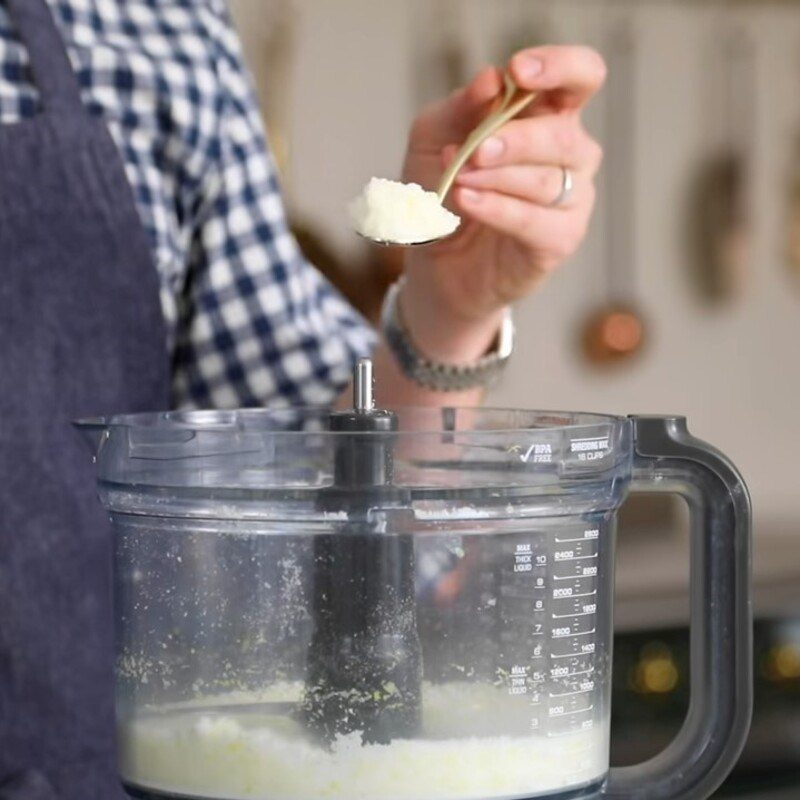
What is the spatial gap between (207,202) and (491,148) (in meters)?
0.31

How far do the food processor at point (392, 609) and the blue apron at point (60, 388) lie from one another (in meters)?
0.26

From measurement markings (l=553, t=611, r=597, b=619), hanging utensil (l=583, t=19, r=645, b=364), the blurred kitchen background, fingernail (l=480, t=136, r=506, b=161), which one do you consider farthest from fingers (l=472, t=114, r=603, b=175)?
hanging utensil (l=583, t=19, r=645, b=364)

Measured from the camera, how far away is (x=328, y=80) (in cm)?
224

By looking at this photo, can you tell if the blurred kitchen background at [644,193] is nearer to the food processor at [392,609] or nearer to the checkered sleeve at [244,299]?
the checkered sleeve at [244,299]

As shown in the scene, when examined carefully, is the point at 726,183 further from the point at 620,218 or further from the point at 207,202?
the point at 207,202

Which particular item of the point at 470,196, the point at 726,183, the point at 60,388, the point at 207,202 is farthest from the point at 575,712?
the point at 726,183

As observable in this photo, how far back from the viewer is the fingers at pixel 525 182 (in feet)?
2.40

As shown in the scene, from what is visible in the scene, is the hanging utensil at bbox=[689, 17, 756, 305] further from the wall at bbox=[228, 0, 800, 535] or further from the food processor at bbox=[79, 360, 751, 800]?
the food processor at bbox=[79, 360, 751, 800]

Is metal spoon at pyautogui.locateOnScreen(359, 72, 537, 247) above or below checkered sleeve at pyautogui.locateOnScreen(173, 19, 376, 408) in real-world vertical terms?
above

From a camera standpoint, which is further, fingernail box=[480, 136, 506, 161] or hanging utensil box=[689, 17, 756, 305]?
hanging utensil box=[689, 17, 756, 305]

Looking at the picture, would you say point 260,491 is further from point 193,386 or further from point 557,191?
point 193,386

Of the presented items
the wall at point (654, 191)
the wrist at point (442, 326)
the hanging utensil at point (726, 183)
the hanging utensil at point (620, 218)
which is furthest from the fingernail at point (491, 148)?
the hanging utensil at point (726, 183)

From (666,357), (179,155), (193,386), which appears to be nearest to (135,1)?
(179,155)

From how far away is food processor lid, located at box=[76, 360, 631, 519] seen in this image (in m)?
0.54
